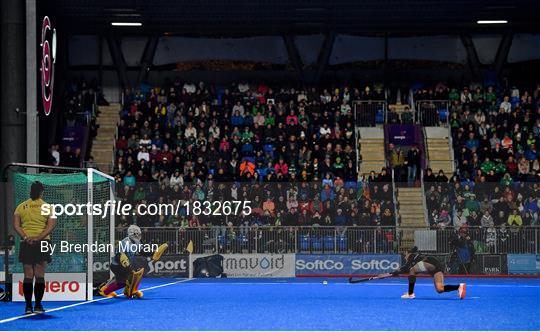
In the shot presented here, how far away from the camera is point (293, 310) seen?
744 inches

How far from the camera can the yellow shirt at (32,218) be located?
56.1 feet

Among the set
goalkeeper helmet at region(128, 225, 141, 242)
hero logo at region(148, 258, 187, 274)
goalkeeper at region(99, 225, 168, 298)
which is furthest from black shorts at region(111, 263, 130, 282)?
hero logo at region(148, 258, 187, 274)

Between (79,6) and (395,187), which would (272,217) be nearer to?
(395,187)

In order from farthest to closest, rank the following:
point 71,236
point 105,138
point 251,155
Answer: point 105,138 < point 251,155 < point 71,236

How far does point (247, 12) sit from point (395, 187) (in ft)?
35.5

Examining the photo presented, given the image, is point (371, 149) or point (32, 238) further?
point (371, 149)

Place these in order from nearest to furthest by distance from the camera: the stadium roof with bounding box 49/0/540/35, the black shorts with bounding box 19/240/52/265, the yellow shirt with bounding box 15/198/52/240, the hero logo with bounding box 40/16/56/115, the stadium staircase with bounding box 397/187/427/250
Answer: the black shorts with bounding box 19/240/52/265 → the yellow shirt with bounding box 15/198/52/240 → the stadium staircase with bounding box 397/187/427/250 → the hero logo with bounding box 40/16/56/115 → the stadium roof with bounding box 49/0/540/35

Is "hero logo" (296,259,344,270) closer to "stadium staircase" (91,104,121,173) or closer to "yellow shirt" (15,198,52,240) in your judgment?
"stadium staircase" (91,104,121,173)

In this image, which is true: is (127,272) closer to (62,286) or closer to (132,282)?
(132,282)

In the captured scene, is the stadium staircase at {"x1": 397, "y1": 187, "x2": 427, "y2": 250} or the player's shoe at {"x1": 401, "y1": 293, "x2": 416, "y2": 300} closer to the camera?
the player's shoe at {"x1": 401, "y1": 293, "x2": 416, "y2": 300}

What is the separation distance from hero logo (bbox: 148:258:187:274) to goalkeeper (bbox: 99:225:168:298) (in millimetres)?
10666

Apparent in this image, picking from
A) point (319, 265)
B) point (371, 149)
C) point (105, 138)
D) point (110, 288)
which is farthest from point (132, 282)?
point (105, 138)

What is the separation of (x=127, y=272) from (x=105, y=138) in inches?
947

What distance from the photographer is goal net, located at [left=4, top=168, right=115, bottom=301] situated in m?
21.3
